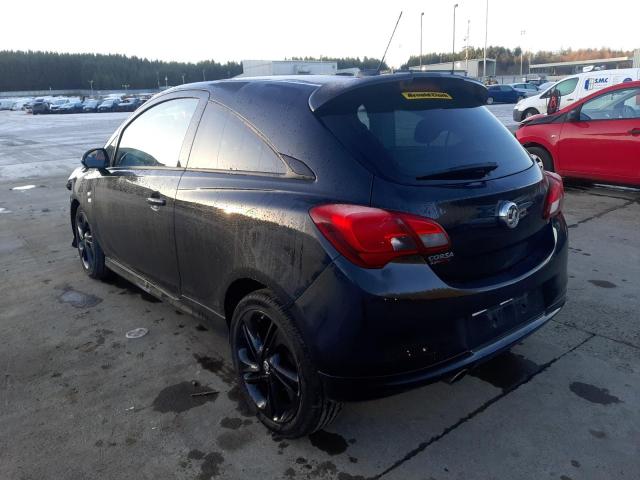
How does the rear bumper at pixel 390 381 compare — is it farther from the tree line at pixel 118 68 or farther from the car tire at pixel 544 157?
the tree line at pixel 118 68

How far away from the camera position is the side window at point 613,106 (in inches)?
277

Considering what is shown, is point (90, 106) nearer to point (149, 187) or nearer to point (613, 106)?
point (613, 106)

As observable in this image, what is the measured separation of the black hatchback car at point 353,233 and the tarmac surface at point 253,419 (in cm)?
26

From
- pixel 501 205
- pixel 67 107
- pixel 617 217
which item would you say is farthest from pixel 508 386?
pixel 67 107

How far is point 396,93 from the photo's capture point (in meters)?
2.55

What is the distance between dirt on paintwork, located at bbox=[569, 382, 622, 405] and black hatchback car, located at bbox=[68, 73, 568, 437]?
1.70 feet

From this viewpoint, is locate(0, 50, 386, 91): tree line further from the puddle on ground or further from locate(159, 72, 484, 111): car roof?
locate(159, 72, 484, 111): car roof

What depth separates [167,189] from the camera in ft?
10.5

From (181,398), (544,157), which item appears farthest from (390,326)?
(544,157)

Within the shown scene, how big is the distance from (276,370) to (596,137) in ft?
20.9

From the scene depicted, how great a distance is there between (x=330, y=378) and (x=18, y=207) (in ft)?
24.5

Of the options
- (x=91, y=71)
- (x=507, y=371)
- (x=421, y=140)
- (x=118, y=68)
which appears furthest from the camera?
(x=118, y=68)

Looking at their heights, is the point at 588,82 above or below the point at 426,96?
below

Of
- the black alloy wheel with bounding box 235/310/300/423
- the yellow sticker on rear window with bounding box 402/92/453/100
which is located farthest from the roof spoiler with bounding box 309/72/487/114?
the black alloy wheel with bounding box 235/310/300/423
